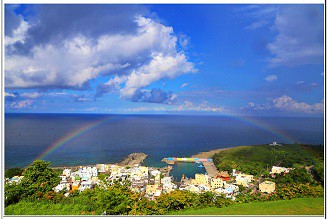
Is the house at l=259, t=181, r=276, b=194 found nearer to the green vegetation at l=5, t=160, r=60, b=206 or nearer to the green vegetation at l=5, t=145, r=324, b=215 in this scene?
the green vegetation at l=5, t=145, r=324, b=215

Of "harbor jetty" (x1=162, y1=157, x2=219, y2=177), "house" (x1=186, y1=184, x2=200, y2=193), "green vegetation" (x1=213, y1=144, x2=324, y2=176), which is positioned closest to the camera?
"house" (x1=186, y1=184, x2=200, y2=193)

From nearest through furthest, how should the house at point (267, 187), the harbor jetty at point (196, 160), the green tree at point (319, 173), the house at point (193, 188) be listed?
the house at point (193, 188)
the house at point (267, 187)
the green tree at point (319, 173)
the harbor jetty at point (196, 160)

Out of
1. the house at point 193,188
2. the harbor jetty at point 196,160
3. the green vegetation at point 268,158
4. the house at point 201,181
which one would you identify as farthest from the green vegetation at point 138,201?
the harbor jetty at point 196,160

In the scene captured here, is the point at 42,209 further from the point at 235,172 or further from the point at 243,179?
the point at 235,172

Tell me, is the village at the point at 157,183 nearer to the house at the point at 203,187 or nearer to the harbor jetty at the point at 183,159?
the house at the point at 203,187

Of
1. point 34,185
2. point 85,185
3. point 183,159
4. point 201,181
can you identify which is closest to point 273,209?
point 201,181

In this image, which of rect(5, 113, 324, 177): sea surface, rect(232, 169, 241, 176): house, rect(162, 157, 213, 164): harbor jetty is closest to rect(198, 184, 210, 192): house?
rect(232, 169, 241, 176): house
